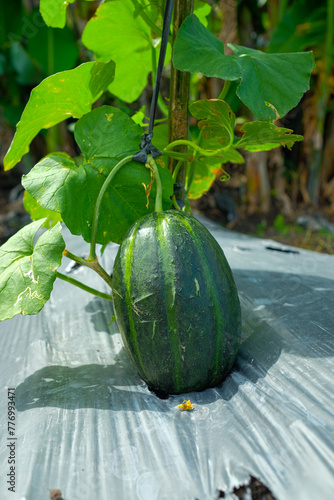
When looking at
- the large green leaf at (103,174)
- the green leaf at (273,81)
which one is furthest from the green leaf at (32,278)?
the green leaf at (273,81)

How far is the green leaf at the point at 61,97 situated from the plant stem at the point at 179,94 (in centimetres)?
16

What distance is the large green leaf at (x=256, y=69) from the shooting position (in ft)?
2.92

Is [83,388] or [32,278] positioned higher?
[32,278]

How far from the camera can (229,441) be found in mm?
708

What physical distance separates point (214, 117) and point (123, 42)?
0.53 metres

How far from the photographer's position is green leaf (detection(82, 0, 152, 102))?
1183 millimetres

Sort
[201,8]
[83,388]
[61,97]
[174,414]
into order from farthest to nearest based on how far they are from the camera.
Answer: [201,8]
[61,97]
[83,388]
[174,414]

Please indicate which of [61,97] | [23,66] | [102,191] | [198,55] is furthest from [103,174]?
[23,66]

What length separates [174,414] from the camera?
2.68 ft

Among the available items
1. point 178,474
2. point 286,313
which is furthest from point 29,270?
point 286,313

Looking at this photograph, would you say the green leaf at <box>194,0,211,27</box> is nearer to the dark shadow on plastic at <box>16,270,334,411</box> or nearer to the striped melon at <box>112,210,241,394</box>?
the striped melon at <box>112,210,241,394</box>

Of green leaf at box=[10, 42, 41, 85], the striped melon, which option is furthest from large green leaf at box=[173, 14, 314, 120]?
green leaf at box=[10, 42, 41, 85]

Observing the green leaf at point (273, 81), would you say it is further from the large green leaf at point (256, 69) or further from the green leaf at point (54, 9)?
the green leaf at point (54, 9)

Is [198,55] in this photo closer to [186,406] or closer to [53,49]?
[186,406]
